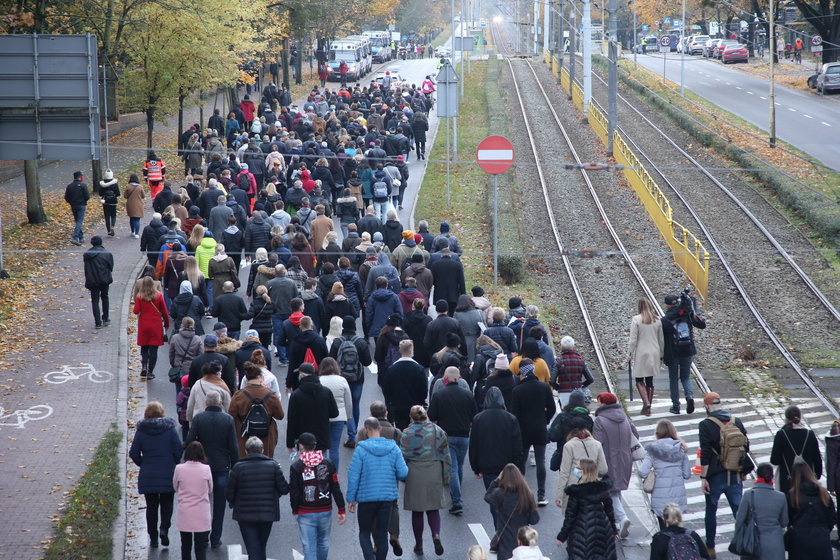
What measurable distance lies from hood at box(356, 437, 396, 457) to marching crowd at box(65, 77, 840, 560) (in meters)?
0.01

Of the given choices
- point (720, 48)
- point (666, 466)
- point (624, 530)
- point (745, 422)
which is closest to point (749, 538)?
point (666, 466)

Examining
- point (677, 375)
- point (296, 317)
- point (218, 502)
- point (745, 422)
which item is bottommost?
point (745, 422)

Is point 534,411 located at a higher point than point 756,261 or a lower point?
higher

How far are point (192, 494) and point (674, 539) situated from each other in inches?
170

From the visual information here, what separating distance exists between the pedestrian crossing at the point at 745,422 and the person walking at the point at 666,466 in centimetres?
215

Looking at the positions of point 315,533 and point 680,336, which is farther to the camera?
point 680,336

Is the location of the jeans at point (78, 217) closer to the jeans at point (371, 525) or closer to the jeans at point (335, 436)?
the jeans at point (335, 436)

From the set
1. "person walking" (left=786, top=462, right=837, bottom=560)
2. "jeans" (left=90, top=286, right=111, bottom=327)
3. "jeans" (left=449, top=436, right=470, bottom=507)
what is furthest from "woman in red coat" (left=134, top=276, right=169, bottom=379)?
"person walking" (left=786, top=462, right=837, bottom=560)

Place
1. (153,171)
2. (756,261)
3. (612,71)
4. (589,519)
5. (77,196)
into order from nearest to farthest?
(589,519)
(77,196)
(756,261)
(153,171)
(612,71)

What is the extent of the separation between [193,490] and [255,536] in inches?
28.5

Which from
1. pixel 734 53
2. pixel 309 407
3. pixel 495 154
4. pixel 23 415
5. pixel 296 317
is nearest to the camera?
pixel 309 407

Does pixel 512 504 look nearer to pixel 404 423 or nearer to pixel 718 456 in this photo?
pixel 718 456

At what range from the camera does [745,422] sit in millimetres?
15562

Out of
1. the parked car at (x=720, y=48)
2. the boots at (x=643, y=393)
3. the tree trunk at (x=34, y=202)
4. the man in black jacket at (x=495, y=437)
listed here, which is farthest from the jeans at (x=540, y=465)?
the parked car at (x=720, y=48)
